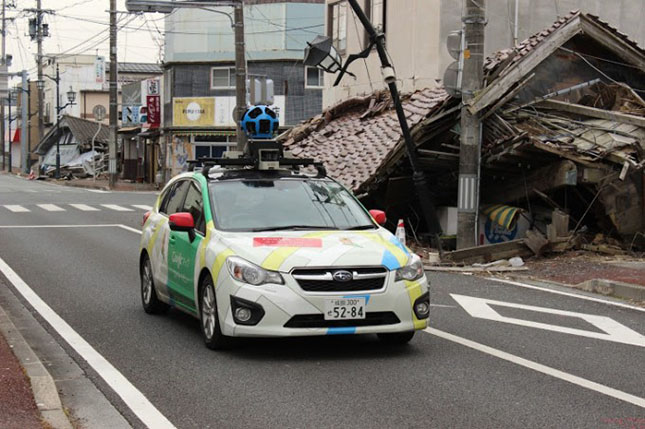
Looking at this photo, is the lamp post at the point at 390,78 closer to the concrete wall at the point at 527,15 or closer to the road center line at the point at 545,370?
the concrete wall at the point at 527,15

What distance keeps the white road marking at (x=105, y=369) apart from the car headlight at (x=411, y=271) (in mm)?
2460

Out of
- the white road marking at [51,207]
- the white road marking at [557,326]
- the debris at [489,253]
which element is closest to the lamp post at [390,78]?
the debris at [489,253]

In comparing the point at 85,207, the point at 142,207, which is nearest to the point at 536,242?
the point at 142,207

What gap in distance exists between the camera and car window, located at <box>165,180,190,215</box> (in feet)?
34.5

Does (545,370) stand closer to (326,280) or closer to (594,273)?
(326,280)

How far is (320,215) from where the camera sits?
9.47 meters

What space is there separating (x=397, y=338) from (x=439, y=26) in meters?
15.5

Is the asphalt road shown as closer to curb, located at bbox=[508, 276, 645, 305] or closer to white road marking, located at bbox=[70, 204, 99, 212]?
curb, located at bbox=[508, 276, 645, 305]

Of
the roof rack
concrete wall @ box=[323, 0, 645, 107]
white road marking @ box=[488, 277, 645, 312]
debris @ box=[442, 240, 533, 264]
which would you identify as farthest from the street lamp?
the roof rack

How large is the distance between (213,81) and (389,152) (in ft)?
111

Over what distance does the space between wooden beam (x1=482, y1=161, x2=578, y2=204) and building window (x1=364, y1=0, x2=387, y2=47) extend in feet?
23.8

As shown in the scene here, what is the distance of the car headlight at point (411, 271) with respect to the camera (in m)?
8.48

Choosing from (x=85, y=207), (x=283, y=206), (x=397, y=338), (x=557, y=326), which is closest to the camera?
(x=397, y=338)

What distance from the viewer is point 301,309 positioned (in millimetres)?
8086
